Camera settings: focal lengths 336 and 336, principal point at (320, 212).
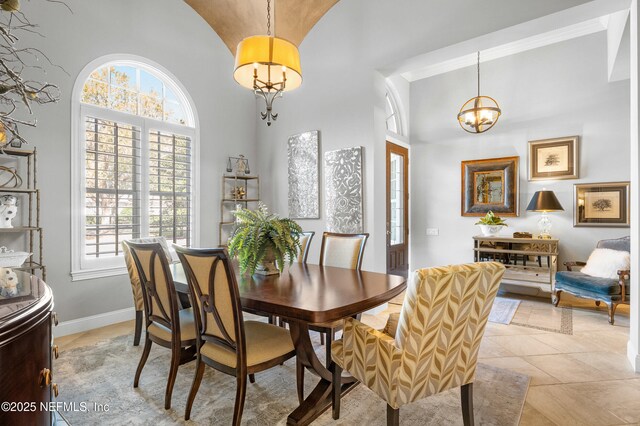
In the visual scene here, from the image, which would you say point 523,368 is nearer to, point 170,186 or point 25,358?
point 25,358

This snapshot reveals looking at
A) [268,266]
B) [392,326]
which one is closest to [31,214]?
[268,266]

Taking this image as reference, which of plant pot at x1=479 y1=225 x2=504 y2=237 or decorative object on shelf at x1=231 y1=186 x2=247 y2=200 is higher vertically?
decorative object on shelf at x1=231 y1=186 x2=247 y2=200

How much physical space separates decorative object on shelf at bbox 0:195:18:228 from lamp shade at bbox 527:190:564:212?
5.83 meters

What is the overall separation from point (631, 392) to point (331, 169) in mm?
3494

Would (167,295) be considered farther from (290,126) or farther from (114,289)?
(290,126)

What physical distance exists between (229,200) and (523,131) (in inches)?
177

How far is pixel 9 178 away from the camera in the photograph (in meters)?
3.11

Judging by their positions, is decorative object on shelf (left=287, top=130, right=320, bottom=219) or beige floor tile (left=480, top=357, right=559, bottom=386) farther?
decorative object on shelf (left=287, top=130, right=320, bottom=219)

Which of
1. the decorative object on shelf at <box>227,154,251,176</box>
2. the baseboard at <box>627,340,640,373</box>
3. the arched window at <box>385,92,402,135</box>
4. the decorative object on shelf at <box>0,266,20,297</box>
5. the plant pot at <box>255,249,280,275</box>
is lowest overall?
the baseboard at <box>627,340,640,373</box>

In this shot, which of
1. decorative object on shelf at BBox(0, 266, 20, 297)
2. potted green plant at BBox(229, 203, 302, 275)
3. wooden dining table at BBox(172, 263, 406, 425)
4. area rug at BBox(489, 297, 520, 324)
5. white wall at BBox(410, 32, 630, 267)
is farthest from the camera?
white wall at BBox(410, 32, 630, 267)

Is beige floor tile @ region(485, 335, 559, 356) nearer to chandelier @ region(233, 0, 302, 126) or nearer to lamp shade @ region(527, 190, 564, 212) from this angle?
lamp shade @ region(527, 190, 564, 212)

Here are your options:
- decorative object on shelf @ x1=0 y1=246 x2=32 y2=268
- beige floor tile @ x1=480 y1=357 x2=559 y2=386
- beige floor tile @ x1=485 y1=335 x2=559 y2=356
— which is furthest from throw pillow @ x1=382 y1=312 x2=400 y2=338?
decorative object on shelf @ x1=0 y1=246 x2=32 y2=268

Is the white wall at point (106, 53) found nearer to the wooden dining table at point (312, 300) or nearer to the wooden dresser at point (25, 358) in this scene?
the wooden dining table at point (312, 300)

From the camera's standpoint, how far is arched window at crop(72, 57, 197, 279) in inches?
141
